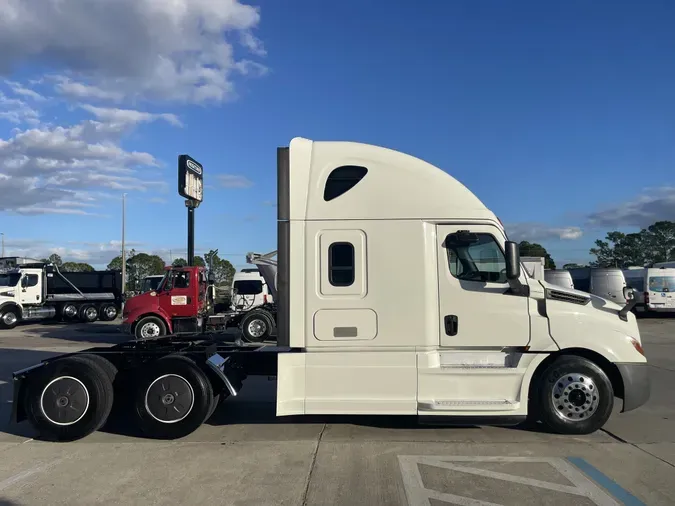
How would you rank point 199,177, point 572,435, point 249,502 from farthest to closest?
point 199,177
point 572,435
point 249,502

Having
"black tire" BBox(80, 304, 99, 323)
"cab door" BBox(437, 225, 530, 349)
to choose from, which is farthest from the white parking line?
"black tire" BBox(80, 304, 99, 323)

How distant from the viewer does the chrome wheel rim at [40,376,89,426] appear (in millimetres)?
6398

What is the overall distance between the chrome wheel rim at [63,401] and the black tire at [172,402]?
66cm

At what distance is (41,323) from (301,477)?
2695cm

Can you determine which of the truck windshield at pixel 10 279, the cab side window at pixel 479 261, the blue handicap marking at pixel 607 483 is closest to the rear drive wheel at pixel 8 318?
the truck windshield at pixel 10 279

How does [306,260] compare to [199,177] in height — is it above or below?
below

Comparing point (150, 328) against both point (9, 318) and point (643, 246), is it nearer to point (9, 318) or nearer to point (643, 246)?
point (9, 318)

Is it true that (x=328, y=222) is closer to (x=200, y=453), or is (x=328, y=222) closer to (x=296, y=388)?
(x=296, y=388)

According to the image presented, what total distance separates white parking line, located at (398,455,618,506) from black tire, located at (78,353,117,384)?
364cm

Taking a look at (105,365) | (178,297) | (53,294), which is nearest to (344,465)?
(105,365)

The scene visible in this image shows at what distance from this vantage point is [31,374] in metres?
6.53

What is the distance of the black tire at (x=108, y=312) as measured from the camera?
90.9 feet

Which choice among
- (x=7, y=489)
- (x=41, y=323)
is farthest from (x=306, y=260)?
(x=41, y=323)

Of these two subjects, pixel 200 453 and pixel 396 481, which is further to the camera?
pixel 200 453
